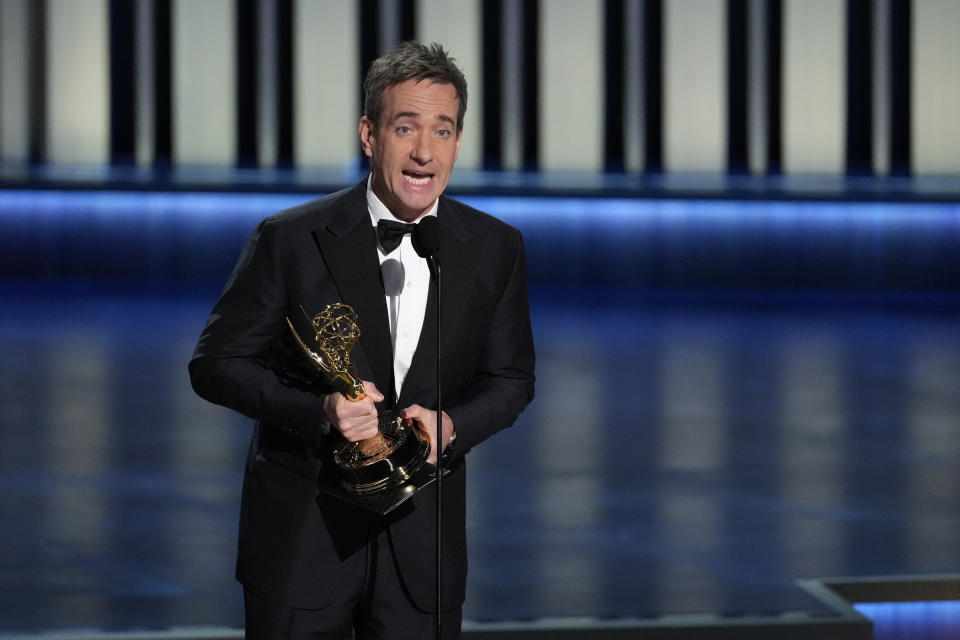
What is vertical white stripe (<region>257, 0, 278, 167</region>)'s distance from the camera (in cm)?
1228

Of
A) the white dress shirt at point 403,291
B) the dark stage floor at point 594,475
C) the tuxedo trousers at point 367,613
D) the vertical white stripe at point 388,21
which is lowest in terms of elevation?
the dark stage floor at point 594,475

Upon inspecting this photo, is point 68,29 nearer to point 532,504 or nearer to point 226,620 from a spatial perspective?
point 532,504

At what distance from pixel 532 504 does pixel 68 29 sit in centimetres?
805

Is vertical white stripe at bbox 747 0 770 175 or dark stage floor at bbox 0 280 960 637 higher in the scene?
vertical white stripe at bbox 747 0 770 175

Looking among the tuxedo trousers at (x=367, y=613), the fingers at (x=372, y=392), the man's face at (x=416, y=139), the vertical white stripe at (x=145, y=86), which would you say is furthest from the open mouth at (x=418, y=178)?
the vertical white stripe at (x=145, y=86)

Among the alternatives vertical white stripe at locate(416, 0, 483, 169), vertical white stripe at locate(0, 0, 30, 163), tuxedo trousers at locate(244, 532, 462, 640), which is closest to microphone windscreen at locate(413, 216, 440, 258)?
tuxedo trousers at locate(244, 532, 462, 640)

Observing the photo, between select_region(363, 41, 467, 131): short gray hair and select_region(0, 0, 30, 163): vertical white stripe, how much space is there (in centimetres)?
1042

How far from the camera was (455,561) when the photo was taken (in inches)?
92.3

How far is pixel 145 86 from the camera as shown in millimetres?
12234

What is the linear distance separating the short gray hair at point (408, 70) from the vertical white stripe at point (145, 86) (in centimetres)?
1029

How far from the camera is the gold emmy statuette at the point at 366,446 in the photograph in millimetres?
2154

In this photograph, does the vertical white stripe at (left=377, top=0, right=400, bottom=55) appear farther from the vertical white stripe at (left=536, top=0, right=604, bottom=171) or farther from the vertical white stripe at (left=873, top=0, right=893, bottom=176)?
the vertical white stripe at (left=873, top=0, right=893, bottom=176)

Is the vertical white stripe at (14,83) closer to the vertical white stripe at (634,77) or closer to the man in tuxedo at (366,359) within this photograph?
the vertical white stripe at (634,77)

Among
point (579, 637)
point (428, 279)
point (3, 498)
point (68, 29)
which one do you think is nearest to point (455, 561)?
point (428, 279)
